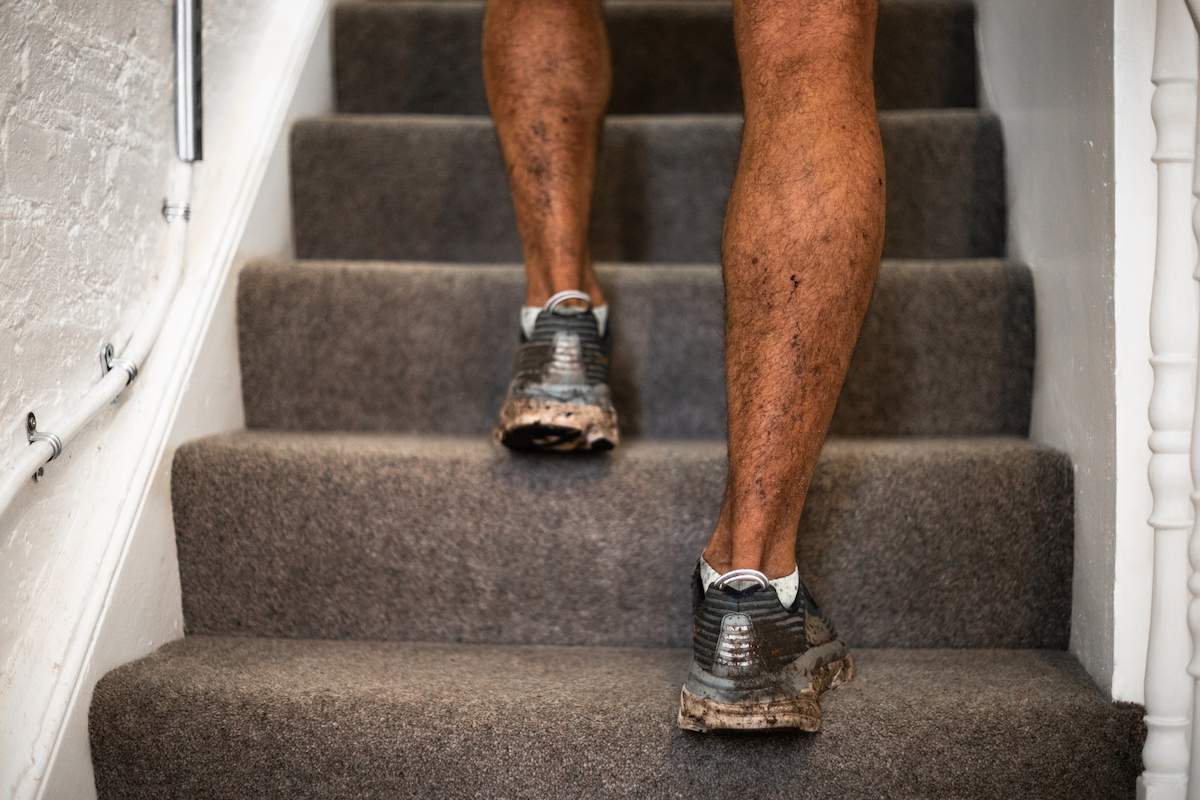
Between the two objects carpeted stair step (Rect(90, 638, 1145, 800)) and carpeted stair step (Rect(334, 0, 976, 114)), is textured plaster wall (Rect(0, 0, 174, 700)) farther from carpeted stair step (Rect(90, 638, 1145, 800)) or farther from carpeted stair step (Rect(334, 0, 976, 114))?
carpeted stair step (Rect(334, 0, 976, 114))

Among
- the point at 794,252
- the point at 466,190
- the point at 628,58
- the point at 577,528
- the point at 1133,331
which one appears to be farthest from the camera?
the point at 628,58

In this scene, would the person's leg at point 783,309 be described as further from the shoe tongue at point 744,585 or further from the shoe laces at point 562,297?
the shoe laces at point 562,297

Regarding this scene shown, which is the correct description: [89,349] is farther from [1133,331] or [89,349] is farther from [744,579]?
[1133,331]

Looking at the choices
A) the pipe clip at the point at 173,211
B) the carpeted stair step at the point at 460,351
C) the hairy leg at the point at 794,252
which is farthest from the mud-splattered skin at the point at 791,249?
the pipe clip at the point at 173,211

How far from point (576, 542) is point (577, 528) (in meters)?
0.01

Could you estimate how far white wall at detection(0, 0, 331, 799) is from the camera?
0.67m

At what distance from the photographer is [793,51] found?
625 mm

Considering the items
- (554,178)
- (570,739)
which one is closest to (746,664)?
(570,739)

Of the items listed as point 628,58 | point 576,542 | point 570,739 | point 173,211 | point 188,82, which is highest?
point 628,58

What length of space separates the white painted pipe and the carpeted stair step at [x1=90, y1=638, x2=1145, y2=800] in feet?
0.71

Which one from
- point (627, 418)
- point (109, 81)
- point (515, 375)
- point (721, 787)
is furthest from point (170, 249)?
point (721, 787)

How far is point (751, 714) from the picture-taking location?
61 cm

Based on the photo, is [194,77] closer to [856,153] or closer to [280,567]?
[280,567]

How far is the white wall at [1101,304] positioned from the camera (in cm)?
72
